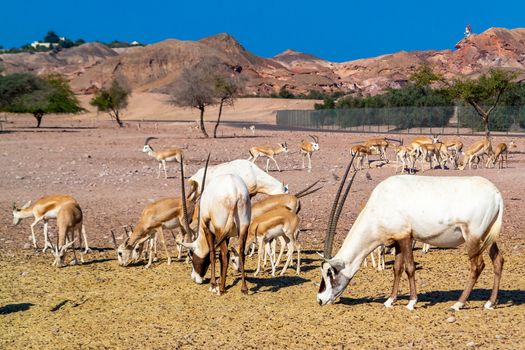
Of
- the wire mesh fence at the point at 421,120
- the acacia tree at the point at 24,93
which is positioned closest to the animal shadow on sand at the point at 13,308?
the wire mesh fence at the point at 421,120

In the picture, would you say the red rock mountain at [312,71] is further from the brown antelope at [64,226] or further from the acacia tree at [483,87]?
the brown antelope at [64,226]

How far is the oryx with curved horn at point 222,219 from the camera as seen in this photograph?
9.08 metres

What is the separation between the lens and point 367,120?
2480 inches

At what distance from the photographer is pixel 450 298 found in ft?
27.9

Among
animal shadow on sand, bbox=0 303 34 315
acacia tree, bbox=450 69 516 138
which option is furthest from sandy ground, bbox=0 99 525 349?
acacia tree, bbox=450 69 516 138

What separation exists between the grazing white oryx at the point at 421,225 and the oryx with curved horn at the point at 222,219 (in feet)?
5.16

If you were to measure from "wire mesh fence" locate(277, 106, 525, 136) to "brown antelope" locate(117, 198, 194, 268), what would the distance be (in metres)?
43.9

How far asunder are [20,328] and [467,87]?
1449 inches

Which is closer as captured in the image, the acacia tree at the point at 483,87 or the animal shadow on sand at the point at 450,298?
the animal shadow on sand at the point at 450,298

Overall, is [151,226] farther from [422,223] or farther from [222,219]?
[422,223]

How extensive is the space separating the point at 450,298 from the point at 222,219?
3.13m

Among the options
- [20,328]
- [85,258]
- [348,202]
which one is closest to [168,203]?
[85,258]

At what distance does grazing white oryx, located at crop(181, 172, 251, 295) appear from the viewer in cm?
907

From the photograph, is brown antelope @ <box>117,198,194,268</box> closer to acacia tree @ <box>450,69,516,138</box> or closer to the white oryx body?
the white oryx body
